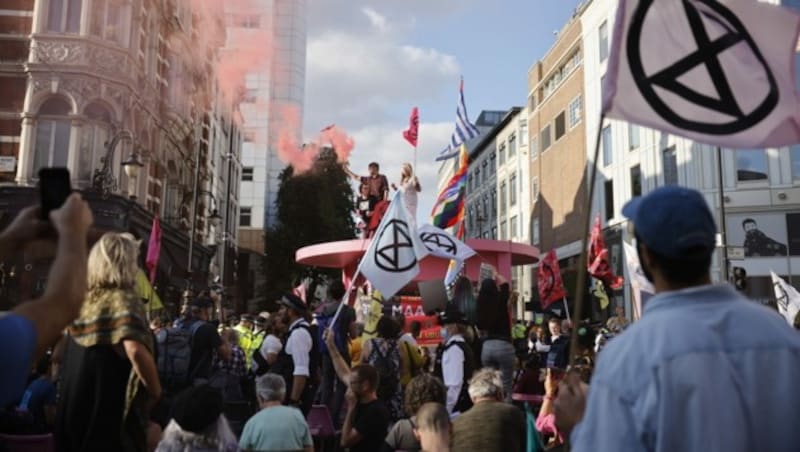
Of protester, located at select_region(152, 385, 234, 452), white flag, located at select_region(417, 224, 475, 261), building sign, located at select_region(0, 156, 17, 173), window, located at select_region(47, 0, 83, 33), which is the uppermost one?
window, located at select_region(47, 0, 83, 33)

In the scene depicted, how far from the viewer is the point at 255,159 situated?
65.4 metres

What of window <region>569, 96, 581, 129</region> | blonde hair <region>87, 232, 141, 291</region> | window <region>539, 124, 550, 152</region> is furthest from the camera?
window <region>539, 124, 550, 152</region>

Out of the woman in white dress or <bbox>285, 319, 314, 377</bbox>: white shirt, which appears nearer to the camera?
<bbox>285, 319, 314, 377</bbox>: white shirt

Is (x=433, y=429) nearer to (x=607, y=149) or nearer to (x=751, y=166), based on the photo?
(x=751, y=166)

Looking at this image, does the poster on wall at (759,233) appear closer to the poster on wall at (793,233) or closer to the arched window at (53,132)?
the poster on wall at (793,233)

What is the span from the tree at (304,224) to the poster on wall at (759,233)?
26.4 meters

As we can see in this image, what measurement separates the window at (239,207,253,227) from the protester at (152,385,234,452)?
196 ft

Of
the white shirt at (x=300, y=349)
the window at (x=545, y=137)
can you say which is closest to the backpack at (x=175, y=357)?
the white shirt at (x=300, y=349)

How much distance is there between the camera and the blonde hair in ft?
12.1

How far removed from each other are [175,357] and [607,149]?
116ft

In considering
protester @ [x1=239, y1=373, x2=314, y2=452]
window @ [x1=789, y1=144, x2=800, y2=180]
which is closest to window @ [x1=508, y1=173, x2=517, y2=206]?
window @ [x1=789, y1=144, x2=800, y2=180]

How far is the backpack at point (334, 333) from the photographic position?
28.8 ft

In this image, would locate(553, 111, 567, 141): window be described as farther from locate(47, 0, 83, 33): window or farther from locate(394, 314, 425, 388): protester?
locate(394, 314, 425, 388): protester

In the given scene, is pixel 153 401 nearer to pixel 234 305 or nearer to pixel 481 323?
pixel 481 323
